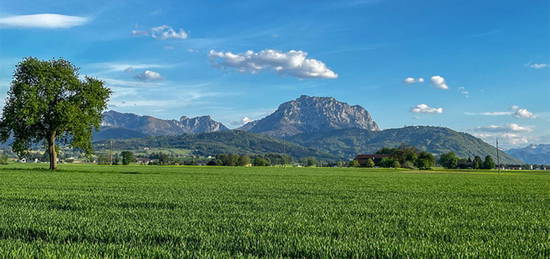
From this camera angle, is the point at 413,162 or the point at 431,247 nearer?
the point at 431,247

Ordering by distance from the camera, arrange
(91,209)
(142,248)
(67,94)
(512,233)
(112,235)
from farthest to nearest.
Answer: (67,94) → (91,209) → (512,233) → (112,235) → (142,248)

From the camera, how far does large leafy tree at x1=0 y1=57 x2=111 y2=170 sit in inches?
2354

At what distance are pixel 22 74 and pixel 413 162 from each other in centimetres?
16015

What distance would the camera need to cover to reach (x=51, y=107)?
6181cm

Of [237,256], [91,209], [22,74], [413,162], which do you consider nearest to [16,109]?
[22,74]

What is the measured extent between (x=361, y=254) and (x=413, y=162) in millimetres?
190205

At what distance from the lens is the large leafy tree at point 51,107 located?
59781 mm

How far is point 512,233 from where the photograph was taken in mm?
12062

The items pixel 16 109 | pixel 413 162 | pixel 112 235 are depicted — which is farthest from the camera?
pixel 413 162

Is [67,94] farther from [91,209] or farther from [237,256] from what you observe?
[237,256]

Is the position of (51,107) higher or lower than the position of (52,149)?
higher

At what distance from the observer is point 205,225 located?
41.7ft

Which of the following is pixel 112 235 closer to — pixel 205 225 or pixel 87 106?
pixel 205 225

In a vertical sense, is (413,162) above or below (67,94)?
below
